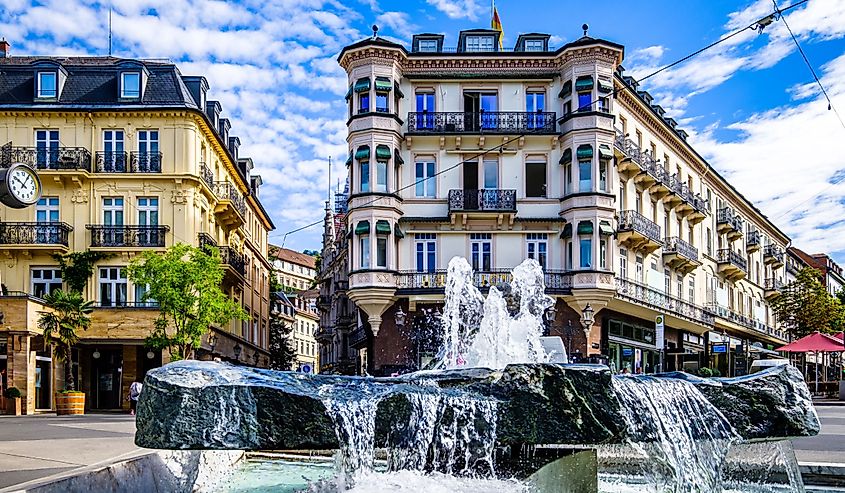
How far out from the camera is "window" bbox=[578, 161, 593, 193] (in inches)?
1389

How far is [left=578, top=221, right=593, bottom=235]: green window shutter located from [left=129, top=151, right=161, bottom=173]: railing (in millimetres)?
17649

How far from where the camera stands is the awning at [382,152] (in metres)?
34.8

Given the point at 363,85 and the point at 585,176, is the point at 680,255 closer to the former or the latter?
the point at 585,176

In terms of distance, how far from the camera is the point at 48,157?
117 ft

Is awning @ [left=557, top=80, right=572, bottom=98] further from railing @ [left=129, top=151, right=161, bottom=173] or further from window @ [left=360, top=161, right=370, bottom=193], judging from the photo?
railing @ [left=129, top=151, right=161, bottom=173]

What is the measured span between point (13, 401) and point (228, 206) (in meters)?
15.9

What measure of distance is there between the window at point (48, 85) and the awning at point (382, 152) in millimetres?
13975

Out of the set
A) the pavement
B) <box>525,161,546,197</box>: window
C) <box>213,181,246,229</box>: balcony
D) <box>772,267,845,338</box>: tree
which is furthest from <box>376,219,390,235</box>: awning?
<box>772,267,845,338</box>: tree

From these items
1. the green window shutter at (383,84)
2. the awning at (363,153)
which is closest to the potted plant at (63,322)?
the awning at (363,153)

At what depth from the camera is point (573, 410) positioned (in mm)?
5602

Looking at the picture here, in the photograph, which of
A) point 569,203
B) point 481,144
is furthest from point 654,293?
point 481,144

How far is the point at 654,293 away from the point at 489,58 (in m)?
13.3

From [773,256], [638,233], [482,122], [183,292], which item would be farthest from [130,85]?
[773,256]

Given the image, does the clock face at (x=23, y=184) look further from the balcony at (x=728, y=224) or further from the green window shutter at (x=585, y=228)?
the balcony at (x=728, y=224)
